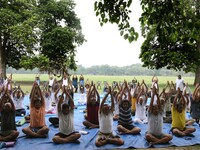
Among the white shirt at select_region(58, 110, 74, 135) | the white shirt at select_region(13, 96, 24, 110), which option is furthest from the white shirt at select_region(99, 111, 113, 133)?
the white shirt at select_region(13, 96, 24, 110)

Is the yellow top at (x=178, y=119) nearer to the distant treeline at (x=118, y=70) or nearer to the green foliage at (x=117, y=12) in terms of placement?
the green foliage at (x=117, y=12)

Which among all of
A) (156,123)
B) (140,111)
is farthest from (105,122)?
(140,111)

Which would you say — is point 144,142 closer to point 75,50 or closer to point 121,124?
point 121,124

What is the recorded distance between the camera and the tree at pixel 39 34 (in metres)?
26.7

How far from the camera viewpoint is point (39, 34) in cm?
3162

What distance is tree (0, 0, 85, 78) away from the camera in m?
26.7

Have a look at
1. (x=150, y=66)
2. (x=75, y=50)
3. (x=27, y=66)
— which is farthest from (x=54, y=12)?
(x=150, y=66)

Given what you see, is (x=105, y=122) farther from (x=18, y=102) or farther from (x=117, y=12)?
(x=18, y=102)

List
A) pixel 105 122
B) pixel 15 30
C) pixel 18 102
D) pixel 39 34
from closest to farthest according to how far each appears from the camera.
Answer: pixel 105 122
pixel 18 102
pixel 15 30
pixel 39 34

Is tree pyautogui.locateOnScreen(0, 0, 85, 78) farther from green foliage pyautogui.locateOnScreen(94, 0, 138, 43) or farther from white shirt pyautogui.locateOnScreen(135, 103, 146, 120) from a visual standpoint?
green foliage pyautogui.locateOnScreen(94, 0, 138, 43)

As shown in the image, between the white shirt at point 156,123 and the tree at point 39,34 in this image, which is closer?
the white shirt at point 156,123

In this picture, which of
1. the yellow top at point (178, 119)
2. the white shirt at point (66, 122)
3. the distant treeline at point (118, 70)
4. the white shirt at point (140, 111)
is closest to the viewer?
the white shirt at point (66, 122)

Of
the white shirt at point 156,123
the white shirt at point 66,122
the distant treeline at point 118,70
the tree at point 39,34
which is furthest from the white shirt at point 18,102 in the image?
the distant treeline at point 118,70

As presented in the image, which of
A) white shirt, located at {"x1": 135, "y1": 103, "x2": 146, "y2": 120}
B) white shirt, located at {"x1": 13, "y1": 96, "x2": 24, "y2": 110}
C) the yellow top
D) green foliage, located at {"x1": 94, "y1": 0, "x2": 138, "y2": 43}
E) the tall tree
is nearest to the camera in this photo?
green foliage, located at {"x1": 94, "y1": 0, "x2": 138, "y2": 43}
